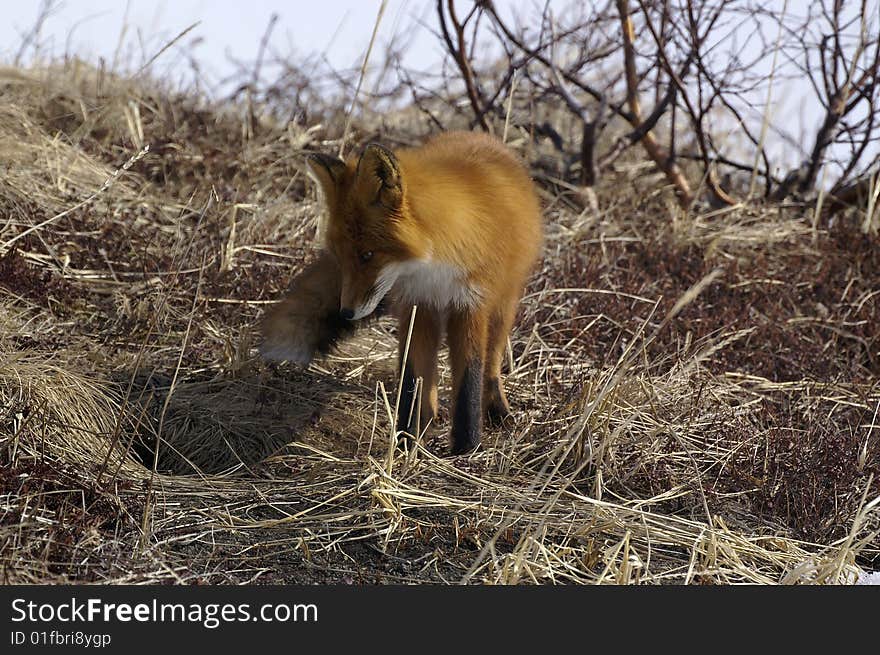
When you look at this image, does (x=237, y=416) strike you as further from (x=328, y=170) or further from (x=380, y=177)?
(x=380, y=177)

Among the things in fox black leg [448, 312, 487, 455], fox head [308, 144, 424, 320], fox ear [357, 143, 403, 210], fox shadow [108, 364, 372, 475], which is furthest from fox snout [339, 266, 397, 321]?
fox shadow [108, 364, 372, 475]

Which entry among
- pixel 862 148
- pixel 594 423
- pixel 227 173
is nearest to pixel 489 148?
pixel 594 423

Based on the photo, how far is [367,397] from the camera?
4656mm

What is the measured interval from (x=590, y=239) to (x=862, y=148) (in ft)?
7.54

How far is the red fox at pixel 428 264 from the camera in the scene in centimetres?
355

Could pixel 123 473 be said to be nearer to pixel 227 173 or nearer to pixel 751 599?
pixel 751 599

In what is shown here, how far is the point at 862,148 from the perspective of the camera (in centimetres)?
727

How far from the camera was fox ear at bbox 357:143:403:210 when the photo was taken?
340cm

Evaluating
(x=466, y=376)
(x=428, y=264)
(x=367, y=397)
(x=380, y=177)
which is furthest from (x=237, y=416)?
(x=380, y=177)

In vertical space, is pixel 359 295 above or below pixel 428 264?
below

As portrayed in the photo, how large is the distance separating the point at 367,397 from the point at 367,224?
1311 millimetres

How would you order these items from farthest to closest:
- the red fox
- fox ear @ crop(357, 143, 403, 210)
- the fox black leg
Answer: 1. the fox black leg
2. the red fox
3. fox ear @ crop(357, 143, 403, 210)

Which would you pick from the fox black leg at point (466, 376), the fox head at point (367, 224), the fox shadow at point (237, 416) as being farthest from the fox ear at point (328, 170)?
the fox shadow at point (237, 416)

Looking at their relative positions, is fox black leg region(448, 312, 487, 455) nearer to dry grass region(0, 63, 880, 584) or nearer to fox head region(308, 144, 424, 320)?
dry grass region(0, 63, 880, 584)
